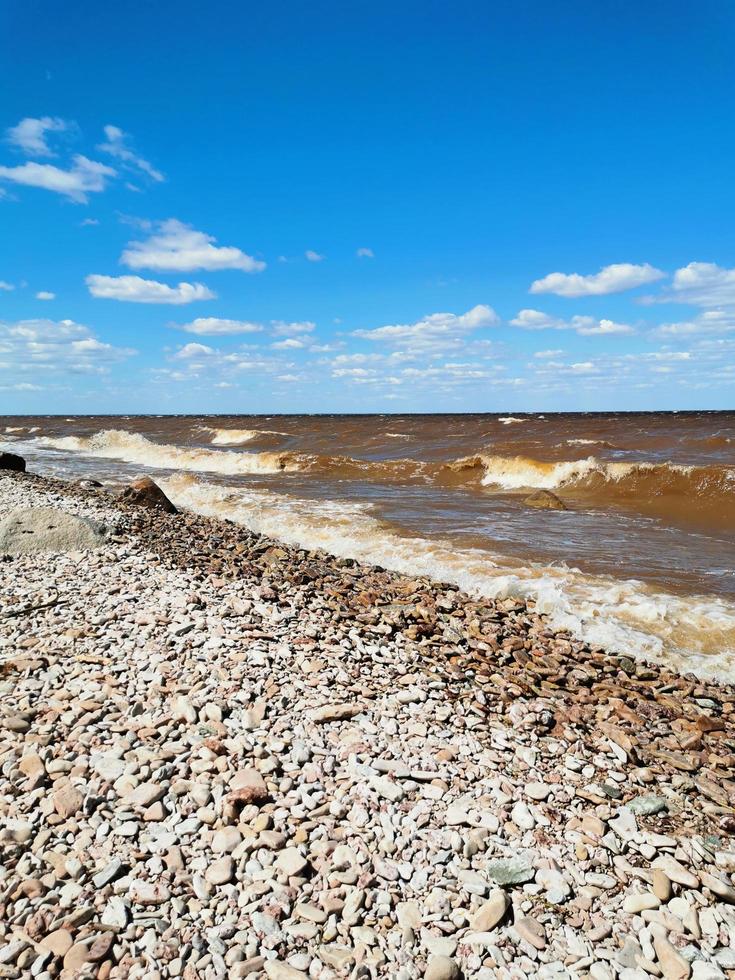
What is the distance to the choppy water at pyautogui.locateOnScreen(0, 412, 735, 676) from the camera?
7.38 m

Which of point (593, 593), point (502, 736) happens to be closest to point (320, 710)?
point (502, 736)

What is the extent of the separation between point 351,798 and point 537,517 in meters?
11.5

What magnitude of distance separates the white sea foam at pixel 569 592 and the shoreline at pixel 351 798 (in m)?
0.71

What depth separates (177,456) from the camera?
3170cm

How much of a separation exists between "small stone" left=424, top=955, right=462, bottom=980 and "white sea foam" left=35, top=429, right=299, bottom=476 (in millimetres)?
24497

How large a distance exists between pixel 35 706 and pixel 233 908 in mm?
2356

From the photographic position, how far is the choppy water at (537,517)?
24.2 feet

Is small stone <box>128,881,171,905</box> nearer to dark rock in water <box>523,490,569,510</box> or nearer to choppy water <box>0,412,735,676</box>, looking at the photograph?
choppy water <box>0,412,735,676</box>

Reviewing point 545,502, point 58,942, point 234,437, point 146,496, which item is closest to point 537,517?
point 545,502

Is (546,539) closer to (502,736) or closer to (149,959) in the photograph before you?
(502,736)

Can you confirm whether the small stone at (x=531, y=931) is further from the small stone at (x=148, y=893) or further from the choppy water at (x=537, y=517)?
the choppy water at (x=537, y=517)

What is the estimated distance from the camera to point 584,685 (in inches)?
201

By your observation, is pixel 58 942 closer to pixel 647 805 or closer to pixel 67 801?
pixel 67 801

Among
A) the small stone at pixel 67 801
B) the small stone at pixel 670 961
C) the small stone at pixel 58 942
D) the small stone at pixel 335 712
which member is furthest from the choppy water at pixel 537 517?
the small stone at pixel 58 942
